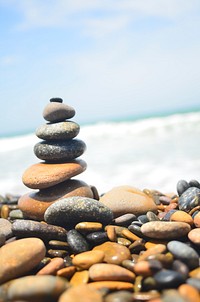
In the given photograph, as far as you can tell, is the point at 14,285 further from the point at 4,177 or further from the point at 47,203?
the point at 4,177

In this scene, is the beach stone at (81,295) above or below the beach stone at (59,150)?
below

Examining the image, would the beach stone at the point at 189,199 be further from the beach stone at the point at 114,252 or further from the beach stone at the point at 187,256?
the beach stone at the point at 187,256

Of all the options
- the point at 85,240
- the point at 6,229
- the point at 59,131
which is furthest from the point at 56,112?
the point at 85,240

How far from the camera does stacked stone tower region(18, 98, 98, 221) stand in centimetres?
482

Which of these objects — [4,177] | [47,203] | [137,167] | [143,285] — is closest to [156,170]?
[137,167]

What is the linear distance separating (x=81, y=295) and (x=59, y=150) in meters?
2.64

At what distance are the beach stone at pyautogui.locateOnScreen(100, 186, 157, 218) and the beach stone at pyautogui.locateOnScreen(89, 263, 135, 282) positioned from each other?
1.61m

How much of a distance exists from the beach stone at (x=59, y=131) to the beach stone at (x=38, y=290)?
2.54 meters

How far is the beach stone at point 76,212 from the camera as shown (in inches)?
159

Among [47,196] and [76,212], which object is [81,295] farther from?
[47,196]

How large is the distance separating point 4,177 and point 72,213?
855cm

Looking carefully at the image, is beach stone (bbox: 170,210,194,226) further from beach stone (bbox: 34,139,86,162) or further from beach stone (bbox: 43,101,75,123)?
beach stone (bbox: 43,101,75,123)

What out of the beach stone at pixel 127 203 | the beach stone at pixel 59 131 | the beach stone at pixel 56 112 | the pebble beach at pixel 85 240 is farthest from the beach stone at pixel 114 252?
the beach stone at pixel 56 112

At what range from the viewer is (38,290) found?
2.62 meters
